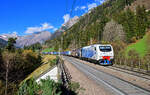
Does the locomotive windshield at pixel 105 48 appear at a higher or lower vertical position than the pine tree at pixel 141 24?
lower

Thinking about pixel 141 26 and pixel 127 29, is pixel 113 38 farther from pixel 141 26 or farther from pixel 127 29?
pixel 141 26

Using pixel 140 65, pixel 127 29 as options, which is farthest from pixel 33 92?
pixel 127 29

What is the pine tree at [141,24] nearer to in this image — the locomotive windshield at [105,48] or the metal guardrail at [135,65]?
the metal guardrail at [135,65]

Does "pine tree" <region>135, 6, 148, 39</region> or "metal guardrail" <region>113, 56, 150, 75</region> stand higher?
"pine tree" <region>135, 6, 148, 39</region>

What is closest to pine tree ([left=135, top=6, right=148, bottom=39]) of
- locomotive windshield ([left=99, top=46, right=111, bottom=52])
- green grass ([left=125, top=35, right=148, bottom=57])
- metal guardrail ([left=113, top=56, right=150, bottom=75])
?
green grass ([left=125, top=35, right=148, bottom=57])

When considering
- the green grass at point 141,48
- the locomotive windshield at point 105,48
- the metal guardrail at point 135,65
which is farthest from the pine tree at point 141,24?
the locomotive windshield at point 105,48

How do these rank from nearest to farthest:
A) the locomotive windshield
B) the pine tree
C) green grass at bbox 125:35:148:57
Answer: the locomotive windshield, green grass at bbox 125:35:148:57, the pine tree

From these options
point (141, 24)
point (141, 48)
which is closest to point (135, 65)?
point (141, 48)

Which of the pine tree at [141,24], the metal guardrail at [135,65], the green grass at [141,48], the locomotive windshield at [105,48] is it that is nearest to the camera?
the metal guardrail at [135,65]

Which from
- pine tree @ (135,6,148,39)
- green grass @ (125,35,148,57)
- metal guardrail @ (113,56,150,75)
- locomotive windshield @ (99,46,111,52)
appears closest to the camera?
metal guardrail @ (113,56,150,75)

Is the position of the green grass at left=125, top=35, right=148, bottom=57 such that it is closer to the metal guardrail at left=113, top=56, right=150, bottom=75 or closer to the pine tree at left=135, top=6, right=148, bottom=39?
the pine tree at left=135, top=6, right=148, bottom=39

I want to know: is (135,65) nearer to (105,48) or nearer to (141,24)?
(105,48)

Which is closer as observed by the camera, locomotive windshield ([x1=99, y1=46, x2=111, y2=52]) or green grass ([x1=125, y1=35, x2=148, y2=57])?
locomotive windshield ([x1=99, y1=46, x2=111, y2=52])

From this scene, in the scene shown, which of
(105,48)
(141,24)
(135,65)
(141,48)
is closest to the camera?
(135,65)
